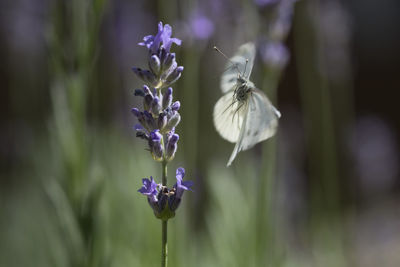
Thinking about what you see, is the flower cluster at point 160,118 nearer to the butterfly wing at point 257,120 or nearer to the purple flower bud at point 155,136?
the purple flower bud at point 155,136

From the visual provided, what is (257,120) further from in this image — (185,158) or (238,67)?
(185,158)

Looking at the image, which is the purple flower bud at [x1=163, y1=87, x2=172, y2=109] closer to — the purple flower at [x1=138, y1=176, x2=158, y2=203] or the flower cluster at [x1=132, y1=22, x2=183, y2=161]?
the flower cluster at [x1=132, y1=22, x2=183, y2=161]

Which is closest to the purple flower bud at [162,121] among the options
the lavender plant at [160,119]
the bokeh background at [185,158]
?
the lavender plant at [160,119]

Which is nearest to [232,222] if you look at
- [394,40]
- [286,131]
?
[286,131]

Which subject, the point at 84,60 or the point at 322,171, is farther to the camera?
the point at 322,171

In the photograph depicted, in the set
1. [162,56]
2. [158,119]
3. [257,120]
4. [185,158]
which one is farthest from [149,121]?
[185,158]

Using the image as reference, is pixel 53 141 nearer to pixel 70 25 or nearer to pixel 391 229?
pixel 70 25

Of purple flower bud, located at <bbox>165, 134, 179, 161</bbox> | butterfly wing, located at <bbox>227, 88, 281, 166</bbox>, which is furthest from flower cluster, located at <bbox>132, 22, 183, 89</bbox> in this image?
butterfly wing, located at <bbox>227, 88, 281, 166</bbox>

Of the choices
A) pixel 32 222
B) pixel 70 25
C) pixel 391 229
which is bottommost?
pixel 391 229
